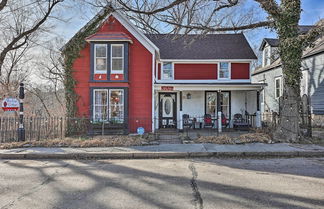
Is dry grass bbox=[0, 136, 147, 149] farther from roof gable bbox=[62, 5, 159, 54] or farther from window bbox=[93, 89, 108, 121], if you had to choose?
roof gable bbox=[62, 5, 159, 54]

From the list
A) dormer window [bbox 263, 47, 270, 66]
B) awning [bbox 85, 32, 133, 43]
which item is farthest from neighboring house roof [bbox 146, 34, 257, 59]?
awning [bbox 85, 32, 133, 43]

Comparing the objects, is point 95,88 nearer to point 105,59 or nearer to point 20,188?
point 105,59

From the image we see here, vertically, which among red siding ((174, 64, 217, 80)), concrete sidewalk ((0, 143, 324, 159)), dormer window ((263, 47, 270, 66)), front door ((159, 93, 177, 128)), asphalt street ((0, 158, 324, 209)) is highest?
dormer window ((263, 47, 270, 66))

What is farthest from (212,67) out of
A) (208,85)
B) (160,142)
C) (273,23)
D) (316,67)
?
(160,142)

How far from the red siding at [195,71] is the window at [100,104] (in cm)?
570

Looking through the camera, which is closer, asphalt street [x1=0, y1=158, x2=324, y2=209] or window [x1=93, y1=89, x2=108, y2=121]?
asphalt street [x1=0, y1=158, x2=324, y2=209]

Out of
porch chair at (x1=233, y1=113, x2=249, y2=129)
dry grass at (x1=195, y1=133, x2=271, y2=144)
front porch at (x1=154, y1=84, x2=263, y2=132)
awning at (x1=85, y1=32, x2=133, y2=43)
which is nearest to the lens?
dry grass at (x1=195, y1=133, x2=271, y2=144)

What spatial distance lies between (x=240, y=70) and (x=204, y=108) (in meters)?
4.02

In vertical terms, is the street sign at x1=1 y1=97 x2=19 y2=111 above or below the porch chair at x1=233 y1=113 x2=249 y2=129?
above

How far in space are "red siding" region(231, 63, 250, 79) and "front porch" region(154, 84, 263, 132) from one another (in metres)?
1.17

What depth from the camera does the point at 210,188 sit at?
4707mm

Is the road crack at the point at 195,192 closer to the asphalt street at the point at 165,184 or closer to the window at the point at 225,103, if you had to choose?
the asphalt street at the point at 165,184

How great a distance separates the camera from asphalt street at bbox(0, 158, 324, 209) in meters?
4.02

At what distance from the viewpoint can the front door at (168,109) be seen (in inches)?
624
